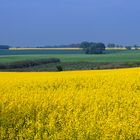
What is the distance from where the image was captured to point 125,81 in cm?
1341

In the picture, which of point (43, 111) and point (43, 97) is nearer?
point (43, 111)

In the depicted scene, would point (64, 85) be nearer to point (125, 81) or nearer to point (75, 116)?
point (125, 81)

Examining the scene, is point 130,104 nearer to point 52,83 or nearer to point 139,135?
point 139,135

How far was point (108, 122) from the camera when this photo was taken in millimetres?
7477

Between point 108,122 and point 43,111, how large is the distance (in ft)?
5.82

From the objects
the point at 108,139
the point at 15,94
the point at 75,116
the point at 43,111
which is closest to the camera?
the point at 108,139

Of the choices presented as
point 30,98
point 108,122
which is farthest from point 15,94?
point 108,122

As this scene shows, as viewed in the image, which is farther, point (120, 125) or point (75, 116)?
point (75, 116)

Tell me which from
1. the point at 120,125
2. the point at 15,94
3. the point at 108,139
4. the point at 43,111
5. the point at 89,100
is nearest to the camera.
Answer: the point at 108,139

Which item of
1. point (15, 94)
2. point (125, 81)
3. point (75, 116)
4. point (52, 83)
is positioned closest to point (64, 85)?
point (52, 83)

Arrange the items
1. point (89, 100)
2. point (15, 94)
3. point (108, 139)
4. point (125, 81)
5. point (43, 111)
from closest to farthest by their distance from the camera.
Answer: point (108, 139)
point (43, 111)
point (89, 100)
point (15, 94)
point (125, 81)

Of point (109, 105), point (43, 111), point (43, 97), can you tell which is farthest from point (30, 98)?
point (109, 105)

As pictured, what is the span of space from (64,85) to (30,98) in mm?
3704

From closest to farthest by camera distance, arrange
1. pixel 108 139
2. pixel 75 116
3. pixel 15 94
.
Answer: pixel 108 139 < pixel 75 116 < pixel 15 94
